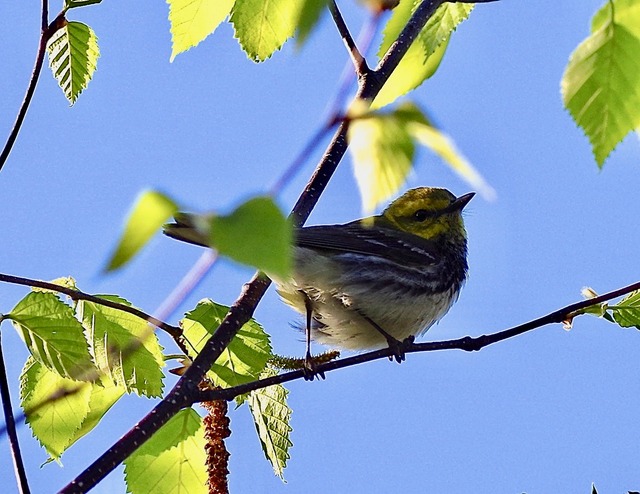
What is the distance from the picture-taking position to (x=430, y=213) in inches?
183

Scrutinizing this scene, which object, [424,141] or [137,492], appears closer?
[424,141]

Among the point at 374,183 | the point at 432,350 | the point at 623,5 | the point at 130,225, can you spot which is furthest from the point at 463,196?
the point at 130,225

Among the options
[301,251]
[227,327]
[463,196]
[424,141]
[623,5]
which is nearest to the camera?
[424,141]

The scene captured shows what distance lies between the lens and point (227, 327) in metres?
1.69

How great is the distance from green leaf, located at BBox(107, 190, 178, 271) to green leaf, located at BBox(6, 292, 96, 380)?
1150mm

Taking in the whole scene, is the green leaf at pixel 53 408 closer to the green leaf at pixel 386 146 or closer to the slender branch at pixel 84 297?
the slender branch at pixel 84 297

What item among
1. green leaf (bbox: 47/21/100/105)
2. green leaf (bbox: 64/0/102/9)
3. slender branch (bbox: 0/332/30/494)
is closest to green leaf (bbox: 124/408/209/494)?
slender branch (bbox: 0/332/30/494)

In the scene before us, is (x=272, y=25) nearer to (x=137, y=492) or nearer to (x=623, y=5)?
(x=623, y=5)

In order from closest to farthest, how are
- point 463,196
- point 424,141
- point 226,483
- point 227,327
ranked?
point 424,141, point 227,327, point 226,483, point 463,196

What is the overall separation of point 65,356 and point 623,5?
3.84 ft

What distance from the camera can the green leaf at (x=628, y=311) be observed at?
1866 mm

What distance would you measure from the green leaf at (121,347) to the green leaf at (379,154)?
1068mm

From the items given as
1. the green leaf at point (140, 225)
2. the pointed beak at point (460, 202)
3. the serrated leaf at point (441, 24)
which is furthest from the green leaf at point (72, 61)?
the pointed beak at point (460, 202)

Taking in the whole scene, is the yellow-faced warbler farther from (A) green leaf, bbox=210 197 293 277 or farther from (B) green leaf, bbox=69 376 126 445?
(A) green leaf, bbox=210 197 293 277
